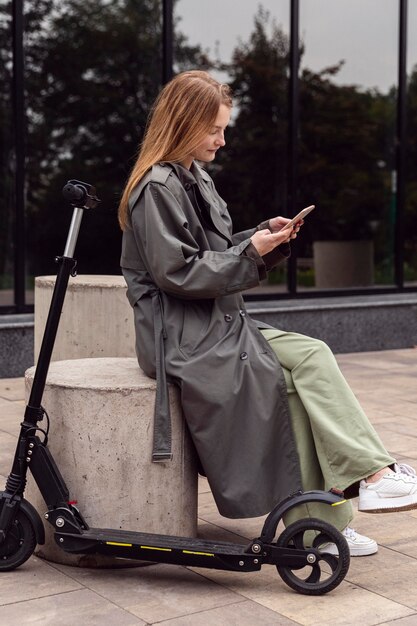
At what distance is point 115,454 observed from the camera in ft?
12.8

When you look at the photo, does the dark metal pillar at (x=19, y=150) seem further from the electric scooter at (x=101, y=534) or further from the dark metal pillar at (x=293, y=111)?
the electric scooter at (x=101, y=534)

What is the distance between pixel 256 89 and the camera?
33.0 ft

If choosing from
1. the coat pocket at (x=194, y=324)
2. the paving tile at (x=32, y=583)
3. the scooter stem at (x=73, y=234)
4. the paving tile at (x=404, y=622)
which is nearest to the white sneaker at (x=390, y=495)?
the paving tile at (x=404, y=622)

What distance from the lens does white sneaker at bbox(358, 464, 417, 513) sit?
383cm

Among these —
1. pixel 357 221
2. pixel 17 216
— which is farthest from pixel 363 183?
pixel 17 216

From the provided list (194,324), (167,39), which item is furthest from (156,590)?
(167,39)

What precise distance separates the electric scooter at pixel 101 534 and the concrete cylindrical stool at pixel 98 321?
180 centimetres

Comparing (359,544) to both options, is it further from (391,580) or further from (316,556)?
(316,556)

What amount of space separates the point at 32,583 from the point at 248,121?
6767mm

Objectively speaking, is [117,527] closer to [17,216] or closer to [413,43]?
[17,216]

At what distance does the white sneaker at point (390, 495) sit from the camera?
3.83 m

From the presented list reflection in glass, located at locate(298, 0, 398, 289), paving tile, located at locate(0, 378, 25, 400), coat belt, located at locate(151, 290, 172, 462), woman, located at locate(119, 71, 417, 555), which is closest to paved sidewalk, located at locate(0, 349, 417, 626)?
woman, located at locate(119, 71, 417, 555)

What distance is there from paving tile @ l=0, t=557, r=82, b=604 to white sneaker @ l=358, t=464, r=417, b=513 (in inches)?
40.3

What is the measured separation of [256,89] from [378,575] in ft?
22.0
